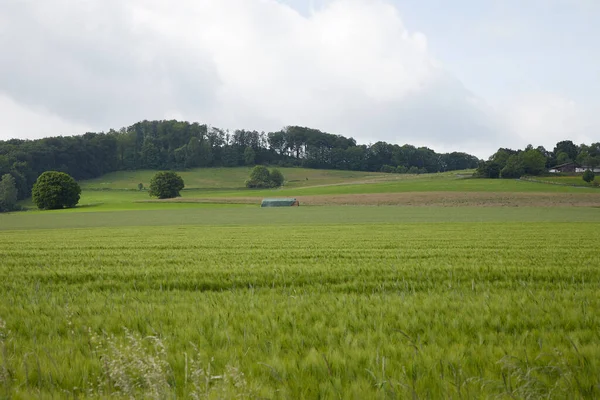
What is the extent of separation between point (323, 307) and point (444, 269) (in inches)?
190

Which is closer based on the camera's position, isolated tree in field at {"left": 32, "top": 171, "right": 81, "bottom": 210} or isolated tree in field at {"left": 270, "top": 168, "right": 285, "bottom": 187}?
isolated tree in field at {"left": 32, "top": 171, "right": 81, "bottom": 210}

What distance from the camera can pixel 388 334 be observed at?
14.4 feet

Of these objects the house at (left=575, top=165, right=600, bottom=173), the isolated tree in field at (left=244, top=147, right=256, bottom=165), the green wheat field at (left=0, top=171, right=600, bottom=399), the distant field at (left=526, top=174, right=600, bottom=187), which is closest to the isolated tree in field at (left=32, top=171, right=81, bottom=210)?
the isolated tree in field at (left=244, top=147, right=256, bottom=165)

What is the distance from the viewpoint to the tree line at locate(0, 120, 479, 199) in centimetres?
13000

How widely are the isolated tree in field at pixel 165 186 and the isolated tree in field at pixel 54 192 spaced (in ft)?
66.9

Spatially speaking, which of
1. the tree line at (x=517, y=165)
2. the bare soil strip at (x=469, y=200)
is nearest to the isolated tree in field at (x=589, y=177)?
the tree line at (x=517, y=165)

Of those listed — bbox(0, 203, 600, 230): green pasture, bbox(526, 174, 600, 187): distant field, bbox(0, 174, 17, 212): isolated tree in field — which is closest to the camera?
bbox(0, 203, 600, 230): green pasture

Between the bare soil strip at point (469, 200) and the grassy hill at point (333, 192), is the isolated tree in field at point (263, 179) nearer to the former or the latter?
the grassy hill at point (333, 192)

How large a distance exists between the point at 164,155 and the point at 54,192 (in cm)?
8621

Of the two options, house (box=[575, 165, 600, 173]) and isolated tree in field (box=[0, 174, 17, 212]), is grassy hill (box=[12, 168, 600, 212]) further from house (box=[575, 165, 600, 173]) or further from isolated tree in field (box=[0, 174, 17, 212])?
house (box=[575, 165, 600, 173])

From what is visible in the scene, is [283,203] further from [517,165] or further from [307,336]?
[517,165]

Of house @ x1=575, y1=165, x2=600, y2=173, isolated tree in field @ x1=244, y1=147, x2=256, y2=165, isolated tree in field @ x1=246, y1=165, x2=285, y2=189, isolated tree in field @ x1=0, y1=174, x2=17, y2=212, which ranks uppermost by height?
isolated tree in field @ x1=244, y1=147, x2=256, y2=165

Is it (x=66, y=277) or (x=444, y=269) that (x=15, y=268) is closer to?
(x=66, y=277)

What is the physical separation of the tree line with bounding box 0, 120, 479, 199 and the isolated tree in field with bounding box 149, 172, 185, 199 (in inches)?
1522
